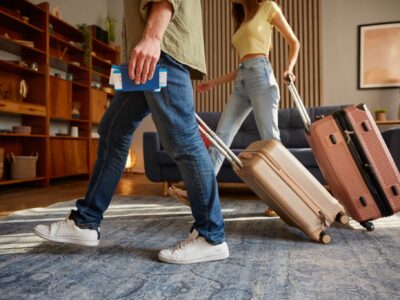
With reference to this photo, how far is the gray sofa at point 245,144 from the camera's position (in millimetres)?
2572

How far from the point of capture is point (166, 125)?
96cm

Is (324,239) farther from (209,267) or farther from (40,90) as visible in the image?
(40,90)

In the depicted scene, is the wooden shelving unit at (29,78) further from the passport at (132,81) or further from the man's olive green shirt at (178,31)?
the passport at (132,81)

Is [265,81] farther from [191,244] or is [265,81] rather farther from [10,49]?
[10,49]

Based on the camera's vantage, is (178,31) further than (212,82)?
No

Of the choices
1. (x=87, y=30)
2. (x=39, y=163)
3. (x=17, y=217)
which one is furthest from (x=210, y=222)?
(x=87, y=30)

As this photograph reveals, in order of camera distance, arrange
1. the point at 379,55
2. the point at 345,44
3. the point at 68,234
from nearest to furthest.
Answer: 1. the point at 68,234
2. the point at 379,55
3. the point at 345,44

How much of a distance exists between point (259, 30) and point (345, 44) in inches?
145

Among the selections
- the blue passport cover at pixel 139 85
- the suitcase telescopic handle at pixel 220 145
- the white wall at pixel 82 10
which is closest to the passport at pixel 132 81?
the blue passport cover at pixel 139 85

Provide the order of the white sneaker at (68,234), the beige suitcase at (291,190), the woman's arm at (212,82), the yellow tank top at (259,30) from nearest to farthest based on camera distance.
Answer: the white sneaker at (68,234), the beige suitcase at (291,190), the yellow tank top at (259,30), the woman's arm at (212,82)

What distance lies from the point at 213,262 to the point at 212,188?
23 centimetres

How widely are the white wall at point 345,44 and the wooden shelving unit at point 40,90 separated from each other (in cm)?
332

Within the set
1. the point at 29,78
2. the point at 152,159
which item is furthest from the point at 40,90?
the point at 152,159

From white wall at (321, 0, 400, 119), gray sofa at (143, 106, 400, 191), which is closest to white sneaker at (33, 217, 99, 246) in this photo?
gray sofa at (143, 106, 400, 191)
